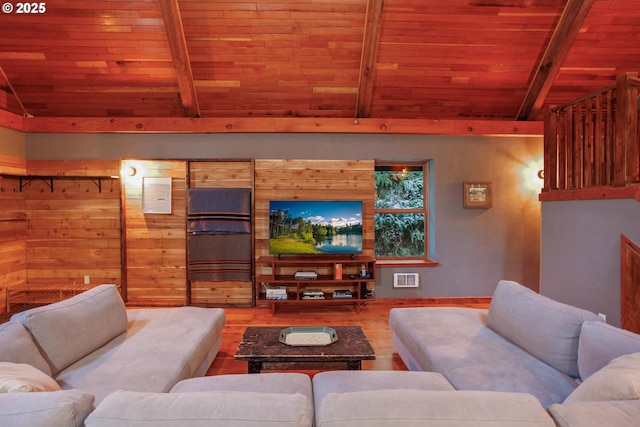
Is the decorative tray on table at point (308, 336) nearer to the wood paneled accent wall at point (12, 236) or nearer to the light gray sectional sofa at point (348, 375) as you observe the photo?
the light gray sectional sofa at point (348, 375)

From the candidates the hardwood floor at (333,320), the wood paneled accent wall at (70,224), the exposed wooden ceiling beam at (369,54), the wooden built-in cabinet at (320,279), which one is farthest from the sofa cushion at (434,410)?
the wood paneled accent wall at (70,224)

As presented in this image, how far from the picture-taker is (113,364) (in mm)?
1923

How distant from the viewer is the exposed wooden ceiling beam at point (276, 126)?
169 inches

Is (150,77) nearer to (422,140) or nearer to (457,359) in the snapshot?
(422,140)

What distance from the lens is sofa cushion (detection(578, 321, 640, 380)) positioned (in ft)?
5.05

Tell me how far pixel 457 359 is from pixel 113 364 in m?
1.94

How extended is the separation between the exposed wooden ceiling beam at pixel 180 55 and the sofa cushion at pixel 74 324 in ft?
8.10

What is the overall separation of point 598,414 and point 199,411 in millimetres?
1076

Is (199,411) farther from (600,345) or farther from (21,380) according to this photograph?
(600,345)

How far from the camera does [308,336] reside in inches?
94.0

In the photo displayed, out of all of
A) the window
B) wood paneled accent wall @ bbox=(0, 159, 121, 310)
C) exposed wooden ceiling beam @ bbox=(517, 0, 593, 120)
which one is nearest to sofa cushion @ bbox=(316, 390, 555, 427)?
the window

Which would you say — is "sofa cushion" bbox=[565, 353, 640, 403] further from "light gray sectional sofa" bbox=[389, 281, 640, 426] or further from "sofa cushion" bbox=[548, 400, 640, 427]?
"sofa cushion" bbox=[548, 400, 640, 427]

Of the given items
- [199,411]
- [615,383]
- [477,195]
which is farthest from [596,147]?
[199,411]

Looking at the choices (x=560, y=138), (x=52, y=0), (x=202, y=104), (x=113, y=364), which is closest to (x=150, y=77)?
(x=202, y=104)
